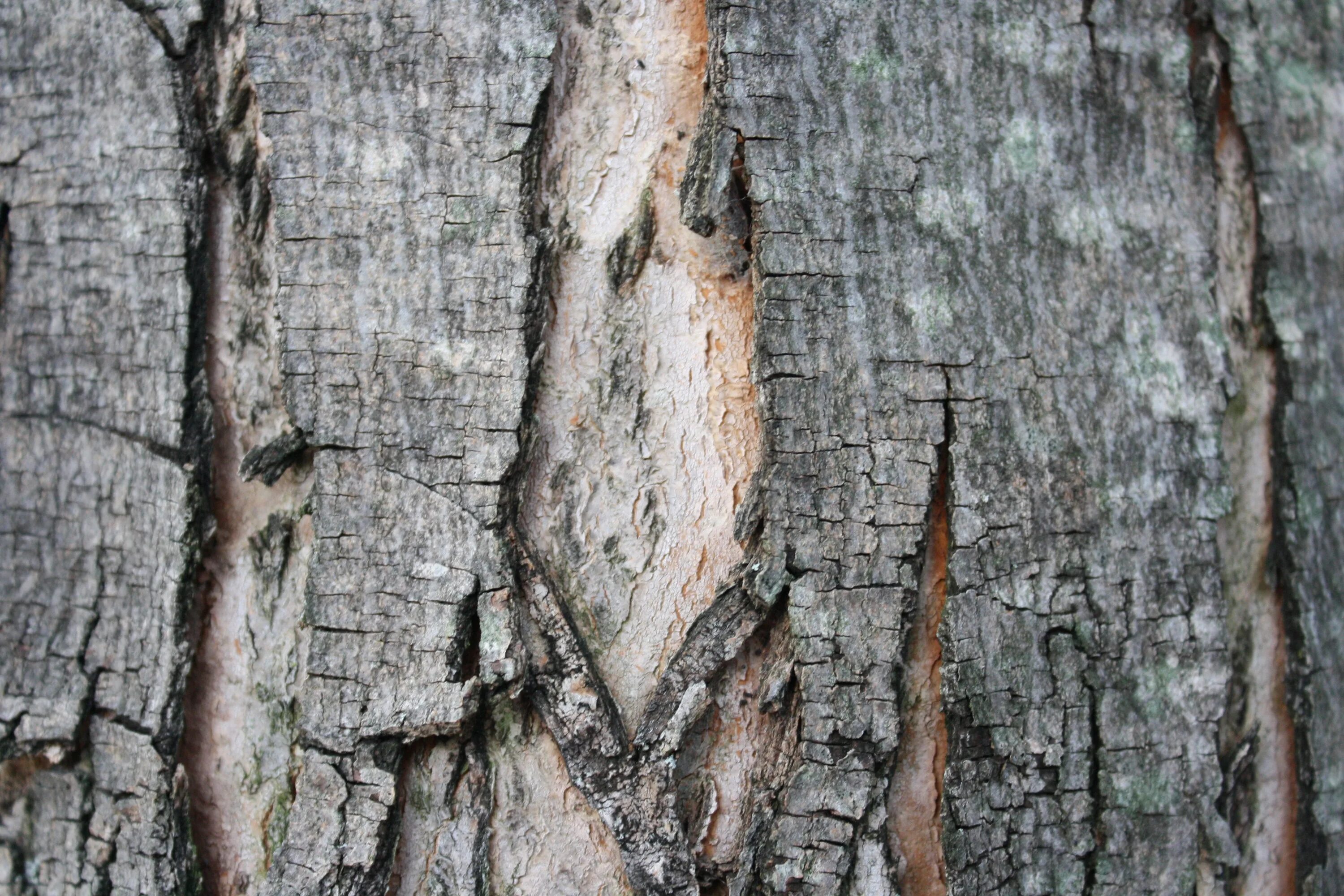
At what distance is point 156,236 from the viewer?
1.16 metres

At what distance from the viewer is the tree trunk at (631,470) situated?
1077 millimetres

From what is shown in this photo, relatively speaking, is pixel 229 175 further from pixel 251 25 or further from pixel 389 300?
pixel 389 300

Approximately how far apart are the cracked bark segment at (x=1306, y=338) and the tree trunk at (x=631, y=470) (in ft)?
0.04

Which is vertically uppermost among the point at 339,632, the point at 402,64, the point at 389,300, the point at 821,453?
the point at 402,64

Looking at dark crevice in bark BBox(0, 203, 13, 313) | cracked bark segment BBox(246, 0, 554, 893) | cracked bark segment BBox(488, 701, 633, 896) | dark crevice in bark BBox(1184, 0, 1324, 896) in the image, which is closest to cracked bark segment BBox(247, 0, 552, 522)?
cracked bark segment BBox(246, 0, 554, 893)

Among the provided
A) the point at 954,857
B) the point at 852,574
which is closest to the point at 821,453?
the point at 852,574

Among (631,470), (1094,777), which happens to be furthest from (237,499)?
(1094,777)

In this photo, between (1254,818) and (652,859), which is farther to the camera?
(1254,818)

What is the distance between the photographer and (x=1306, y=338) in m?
1.26

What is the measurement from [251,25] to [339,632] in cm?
74

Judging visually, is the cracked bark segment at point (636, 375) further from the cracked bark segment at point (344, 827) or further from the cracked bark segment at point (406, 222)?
the cracked bark segment at point (344, 827)

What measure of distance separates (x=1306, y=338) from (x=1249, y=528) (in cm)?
27

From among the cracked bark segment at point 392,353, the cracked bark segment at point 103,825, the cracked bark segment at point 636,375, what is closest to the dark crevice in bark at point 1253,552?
the cracked bark segment at point 636,375

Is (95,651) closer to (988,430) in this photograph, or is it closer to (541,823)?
(541,823)
